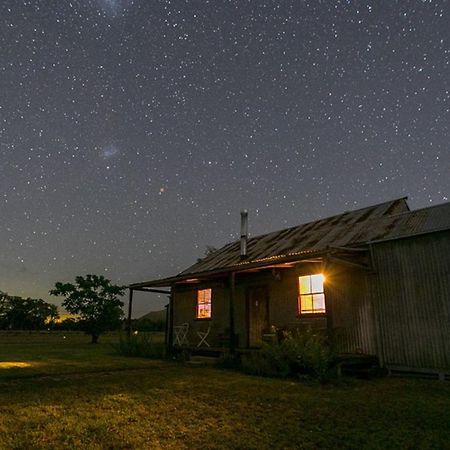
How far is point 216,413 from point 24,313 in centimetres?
5930

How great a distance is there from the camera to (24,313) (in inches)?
2195

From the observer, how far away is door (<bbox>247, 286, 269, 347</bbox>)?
44.0ft

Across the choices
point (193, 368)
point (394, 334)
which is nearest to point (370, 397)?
point (394, 334)

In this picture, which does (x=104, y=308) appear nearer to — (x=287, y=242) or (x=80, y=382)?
(x=287, y=242)

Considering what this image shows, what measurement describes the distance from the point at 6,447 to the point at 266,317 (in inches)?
402

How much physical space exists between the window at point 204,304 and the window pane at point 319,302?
5213mm

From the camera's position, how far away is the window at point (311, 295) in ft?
37.5

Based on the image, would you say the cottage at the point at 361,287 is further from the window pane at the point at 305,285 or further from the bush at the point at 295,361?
the bush at the point at 295,361

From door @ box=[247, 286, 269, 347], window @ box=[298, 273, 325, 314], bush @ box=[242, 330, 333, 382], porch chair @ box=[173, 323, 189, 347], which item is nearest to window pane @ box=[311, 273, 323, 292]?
window @ box=[298, 273, 325, 314]

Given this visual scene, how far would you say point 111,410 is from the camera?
5234mm

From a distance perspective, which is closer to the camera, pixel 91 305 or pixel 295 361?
pixel 295 361

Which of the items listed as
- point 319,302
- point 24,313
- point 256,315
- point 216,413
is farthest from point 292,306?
point 24,313

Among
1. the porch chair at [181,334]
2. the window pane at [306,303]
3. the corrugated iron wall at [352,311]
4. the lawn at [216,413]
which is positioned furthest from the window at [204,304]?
the lawn at [216,413]

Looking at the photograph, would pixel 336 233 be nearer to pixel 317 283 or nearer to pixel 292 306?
pixel 317 283
